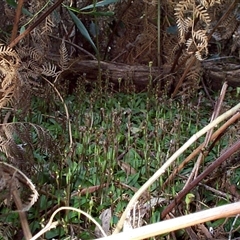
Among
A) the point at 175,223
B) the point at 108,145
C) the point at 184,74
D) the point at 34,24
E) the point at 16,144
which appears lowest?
the point at 184,74

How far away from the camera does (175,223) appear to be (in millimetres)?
439

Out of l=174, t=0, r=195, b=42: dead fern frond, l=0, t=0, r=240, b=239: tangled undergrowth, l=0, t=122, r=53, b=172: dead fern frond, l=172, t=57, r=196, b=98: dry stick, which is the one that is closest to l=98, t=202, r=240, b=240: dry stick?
l=0, t=0, r=240, b=239: tangled undergrowth

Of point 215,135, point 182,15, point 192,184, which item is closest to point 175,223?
point 192,184

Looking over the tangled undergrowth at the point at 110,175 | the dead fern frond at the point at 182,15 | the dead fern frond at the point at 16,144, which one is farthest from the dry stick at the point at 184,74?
the dead fern frond at the point at 16,144

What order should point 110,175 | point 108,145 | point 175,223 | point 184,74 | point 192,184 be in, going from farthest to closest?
point 184,74 → point 108,145 → point 110,175 → point 192,184 → point 175,223

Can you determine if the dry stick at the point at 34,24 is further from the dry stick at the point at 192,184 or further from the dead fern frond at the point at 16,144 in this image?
the dry stick at the point at 192,184

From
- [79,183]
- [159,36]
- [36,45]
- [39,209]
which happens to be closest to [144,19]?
[159,36]

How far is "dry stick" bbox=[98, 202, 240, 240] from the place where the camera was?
0.43m

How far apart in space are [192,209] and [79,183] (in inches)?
12.1

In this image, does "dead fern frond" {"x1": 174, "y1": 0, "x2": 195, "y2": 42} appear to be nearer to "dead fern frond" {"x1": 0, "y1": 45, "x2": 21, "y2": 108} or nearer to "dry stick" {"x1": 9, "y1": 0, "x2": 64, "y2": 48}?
"dry stick" {"x1": 9, "y1": 0, "x2": 64, "y2": 48}

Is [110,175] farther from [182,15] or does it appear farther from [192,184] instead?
[182,15]

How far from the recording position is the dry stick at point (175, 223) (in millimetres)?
434

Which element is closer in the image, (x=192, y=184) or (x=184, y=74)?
(x=192, y=184)

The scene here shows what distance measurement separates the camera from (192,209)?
3.68ft
